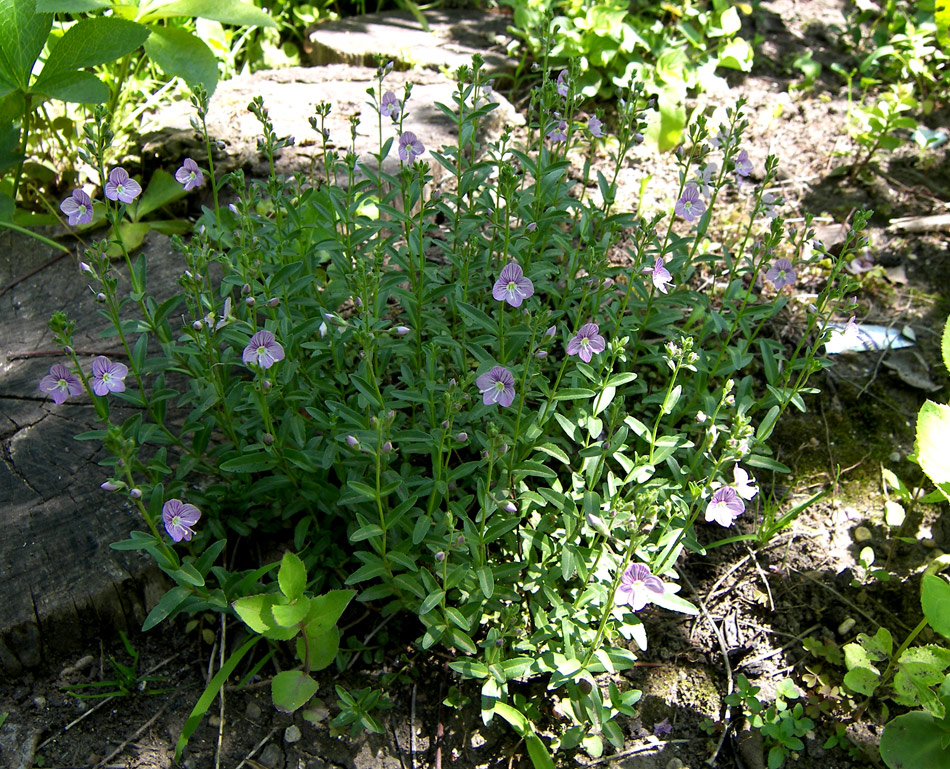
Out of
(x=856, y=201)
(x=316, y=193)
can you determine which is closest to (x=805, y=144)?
(x=856, y=201)

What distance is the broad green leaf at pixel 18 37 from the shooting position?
3.67 m

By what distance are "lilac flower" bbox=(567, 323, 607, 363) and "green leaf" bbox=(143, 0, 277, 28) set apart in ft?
8.87

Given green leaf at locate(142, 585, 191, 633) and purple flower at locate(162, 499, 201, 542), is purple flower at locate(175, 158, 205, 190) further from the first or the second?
green leaf at locate(142, 585, 191, 633)

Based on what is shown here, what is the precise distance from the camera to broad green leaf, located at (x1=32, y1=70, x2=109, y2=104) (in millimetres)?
3656

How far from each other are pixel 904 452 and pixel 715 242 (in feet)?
4.98

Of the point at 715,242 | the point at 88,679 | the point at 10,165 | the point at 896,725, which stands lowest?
the point at 88,679

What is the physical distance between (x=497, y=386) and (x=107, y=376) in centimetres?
132

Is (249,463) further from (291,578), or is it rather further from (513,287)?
(513,287)

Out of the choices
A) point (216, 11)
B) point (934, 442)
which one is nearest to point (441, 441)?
point (934, 442)

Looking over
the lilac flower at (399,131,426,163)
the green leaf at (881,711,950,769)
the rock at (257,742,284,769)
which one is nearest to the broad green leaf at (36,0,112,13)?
the lilac flower at (399,131,426,163)

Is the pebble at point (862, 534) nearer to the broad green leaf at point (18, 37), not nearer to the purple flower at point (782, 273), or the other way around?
the purple flower at point (782, 273)

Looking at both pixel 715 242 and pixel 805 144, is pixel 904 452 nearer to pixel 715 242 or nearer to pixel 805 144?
pixel 715 242

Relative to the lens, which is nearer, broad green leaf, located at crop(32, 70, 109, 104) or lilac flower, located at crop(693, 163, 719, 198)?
lilac flower, located at crop(693, 163, 719, 198)

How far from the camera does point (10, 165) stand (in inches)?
151
